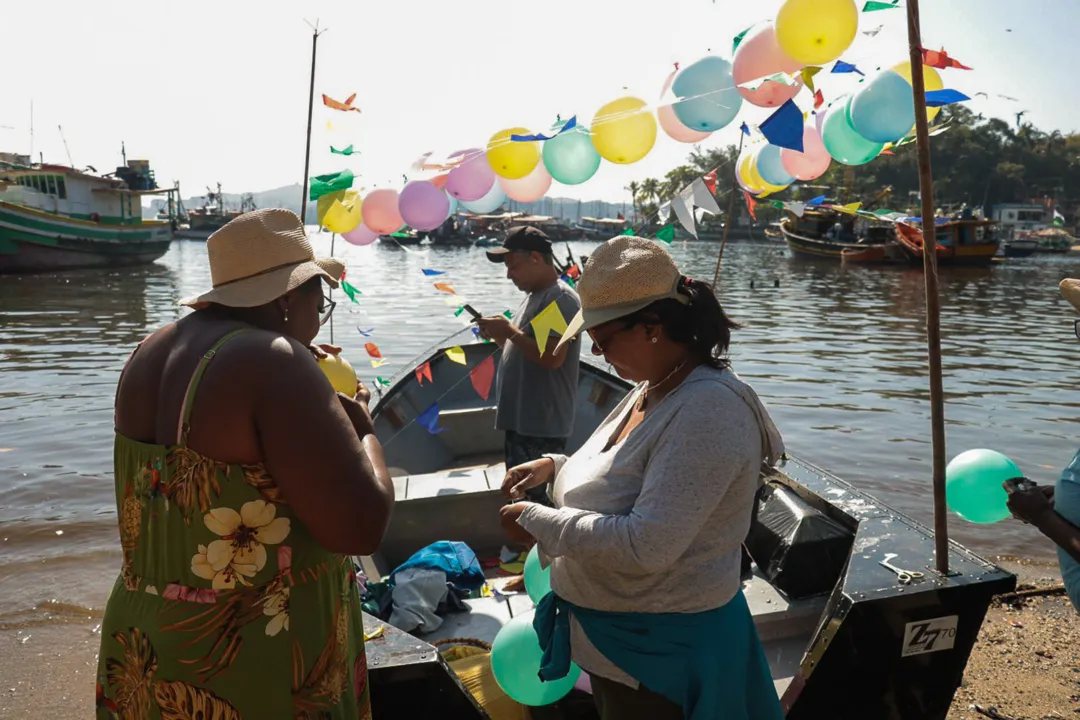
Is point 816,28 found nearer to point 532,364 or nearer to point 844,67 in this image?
point 844,67

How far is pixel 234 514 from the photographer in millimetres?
1573

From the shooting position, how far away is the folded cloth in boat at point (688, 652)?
1.80m

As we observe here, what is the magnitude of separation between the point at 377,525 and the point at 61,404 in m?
11.3

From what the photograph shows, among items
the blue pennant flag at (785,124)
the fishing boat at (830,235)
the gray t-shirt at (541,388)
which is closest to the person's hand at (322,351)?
the gray t-shirt at (541,388)

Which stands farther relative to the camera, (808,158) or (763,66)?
(808,158)

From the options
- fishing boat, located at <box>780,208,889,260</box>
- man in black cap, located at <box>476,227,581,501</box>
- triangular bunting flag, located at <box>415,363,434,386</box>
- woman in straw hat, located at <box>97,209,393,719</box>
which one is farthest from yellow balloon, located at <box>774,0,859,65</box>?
fishing boat, located at <box>780,208,889,260</box>

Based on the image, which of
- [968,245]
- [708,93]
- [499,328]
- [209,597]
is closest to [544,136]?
[708,93]

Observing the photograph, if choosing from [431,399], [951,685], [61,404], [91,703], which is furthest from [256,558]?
[61,404]

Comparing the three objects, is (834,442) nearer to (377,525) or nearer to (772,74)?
(772,74)

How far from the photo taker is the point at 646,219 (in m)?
4.14

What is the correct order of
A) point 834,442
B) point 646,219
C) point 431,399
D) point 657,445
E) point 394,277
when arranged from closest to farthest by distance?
point 657,445
point 646,219
point 431,399
point 834,442
point 394,277

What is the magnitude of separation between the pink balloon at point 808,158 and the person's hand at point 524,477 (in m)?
2.35

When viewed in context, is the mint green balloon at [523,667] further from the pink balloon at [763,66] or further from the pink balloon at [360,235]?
the pink balloon at [360,235]

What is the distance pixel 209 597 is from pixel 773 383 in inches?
473
